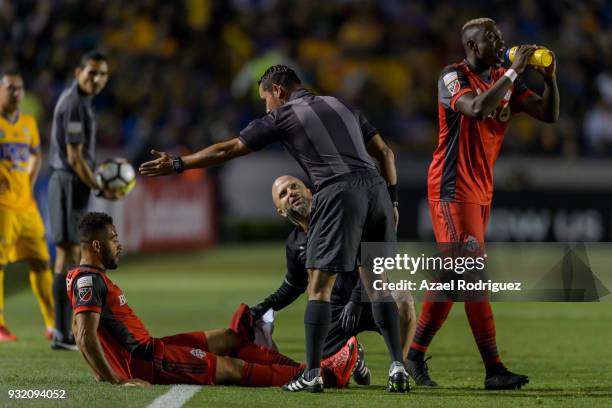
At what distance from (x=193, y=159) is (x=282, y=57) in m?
16.1

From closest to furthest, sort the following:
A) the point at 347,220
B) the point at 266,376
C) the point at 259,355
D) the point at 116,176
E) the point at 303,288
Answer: the point at 347,220 → the point at 266,376 → the point at 259,355 → the point at 303,288 → the point at 116,176

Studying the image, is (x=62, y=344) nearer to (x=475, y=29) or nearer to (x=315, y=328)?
(x=315, y=328)

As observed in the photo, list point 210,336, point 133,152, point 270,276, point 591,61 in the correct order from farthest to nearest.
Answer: point 591,61, point 133,152, point 270,276, point 210,336

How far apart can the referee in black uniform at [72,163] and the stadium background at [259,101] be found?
25.9 ft

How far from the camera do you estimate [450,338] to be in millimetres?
10703

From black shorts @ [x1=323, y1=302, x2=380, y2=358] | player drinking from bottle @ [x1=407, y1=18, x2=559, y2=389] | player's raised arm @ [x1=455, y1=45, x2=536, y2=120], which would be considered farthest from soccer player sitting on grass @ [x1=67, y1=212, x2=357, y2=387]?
player's raised arm @ [x1=455, y1=45, x2=536, y2=120]

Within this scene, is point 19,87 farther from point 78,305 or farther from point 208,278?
point 208,278

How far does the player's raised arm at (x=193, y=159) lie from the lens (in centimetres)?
705

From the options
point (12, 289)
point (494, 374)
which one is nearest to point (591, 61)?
point (12, 289)

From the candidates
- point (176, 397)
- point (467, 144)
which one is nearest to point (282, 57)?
point (467, 144)

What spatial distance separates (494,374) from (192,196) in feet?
48.4

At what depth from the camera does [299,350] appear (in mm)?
9641

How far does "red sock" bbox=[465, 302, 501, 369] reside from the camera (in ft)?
24.9

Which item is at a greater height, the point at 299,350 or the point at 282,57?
the point at 282,57
